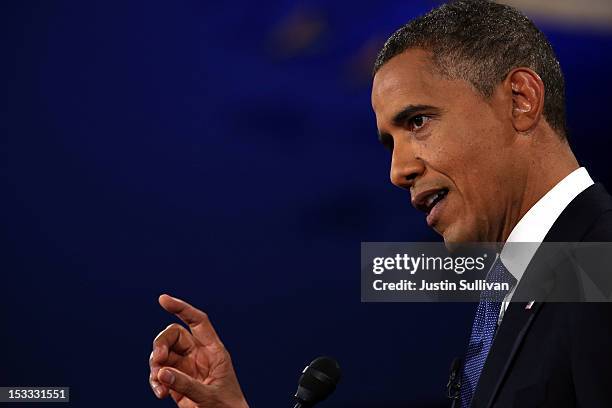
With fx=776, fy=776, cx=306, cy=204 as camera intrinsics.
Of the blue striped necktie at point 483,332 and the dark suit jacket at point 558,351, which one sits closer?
the dark suit jacket at point 558,351

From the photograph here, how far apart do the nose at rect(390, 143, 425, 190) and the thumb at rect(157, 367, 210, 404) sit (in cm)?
39

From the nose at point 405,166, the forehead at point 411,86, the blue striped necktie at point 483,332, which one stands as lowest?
the blue striped necktie at point 483,332

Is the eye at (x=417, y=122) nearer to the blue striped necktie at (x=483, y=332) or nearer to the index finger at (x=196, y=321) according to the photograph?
the blue striped necktie at (x=483, y=332)

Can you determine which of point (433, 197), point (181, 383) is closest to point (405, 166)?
point (433, 197)

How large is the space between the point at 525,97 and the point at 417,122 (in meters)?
0.15

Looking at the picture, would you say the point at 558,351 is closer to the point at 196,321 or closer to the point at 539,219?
the point at 539,219

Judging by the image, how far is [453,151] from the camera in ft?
3.50

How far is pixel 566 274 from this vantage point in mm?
942

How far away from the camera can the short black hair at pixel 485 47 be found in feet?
3.57

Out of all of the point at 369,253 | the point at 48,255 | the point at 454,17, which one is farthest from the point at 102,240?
the point at 454,17

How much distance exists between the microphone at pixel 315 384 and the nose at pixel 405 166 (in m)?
0.30

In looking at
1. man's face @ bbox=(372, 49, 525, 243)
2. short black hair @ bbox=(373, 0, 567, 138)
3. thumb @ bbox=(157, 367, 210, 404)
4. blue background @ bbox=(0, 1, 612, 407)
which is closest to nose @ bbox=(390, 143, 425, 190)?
man's face @ bbox=(372, 49, 525, 243)

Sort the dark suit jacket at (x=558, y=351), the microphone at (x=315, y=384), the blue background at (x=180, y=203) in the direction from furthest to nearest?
the blue background at (x=180, y=203)
the microphone at (x=315, y=384)
the dark suit jacket at (x=558, y=351)

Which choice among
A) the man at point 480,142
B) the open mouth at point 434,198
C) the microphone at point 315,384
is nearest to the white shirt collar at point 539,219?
the man at point 480,142
